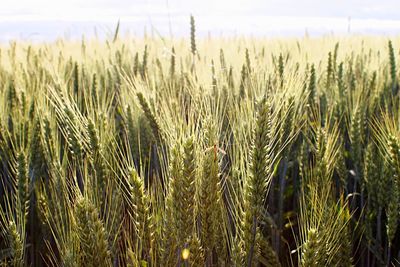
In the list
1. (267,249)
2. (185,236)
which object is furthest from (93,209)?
(267,249)

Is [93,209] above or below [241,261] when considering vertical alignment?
above

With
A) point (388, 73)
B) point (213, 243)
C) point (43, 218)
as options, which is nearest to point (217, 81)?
point (43, 218)

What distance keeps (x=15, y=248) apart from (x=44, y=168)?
1.09m

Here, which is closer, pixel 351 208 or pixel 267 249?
pixel 267 249

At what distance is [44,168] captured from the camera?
8.06ft

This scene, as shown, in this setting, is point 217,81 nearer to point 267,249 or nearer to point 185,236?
point 267,249

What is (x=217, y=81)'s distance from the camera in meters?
2.58

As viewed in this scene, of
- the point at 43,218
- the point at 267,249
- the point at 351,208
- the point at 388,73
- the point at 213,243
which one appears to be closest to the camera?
the point at 213,243

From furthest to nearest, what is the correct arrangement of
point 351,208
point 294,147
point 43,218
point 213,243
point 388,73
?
point 388,73 < point 294,147 < point 351,208 < point 43,218 < point 213,243

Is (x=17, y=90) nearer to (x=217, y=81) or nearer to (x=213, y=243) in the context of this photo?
(x=217, y=81)

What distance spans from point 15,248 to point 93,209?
0.25 metres

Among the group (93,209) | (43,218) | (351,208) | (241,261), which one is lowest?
(351,208)

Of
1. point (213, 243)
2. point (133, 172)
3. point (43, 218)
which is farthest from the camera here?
point (43, 218)

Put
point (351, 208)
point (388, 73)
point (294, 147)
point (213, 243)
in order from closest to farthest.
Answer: point (213, 243) → point (351, 208) → point (294, 147) → point (388, 73)
